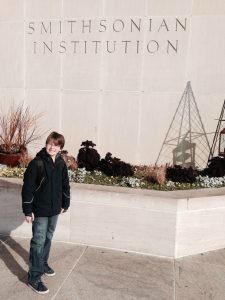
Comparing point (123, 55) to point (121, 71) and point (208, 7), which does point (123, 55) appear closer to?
point (121, 71)

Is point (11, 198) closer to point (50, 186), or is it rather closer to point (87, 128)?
point (50, 186)

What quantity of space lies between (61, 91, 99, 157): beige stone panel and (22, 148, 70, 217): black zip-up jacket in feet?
12.0

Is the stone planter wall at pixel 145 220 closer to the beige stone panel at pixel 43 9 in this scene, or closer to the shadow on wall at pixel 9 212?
the shadow on wall at pixel 9 212

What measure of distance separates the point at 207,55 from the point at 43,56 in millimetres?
3380

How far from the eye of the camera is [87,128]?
25.6 feet

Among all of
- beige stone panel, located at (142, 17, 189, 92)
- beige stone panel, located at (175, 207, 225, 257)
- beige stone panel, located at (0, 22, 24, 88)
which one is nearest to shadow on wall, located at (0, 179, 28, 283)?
beige stone panel, located at (175, 207, 225, 257)

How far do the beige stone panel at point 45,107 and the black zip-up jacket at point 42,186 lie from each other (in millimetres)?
3928

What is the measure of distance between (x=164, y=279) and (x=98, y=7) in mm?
5370

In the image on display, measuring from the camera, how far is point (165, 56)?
7.26m

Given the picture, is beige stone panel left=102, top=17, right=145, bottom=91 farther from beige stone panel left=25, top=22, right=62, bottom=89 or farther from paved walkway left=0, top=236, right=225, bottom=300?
paved walkway left=0, top=236, right=225, bottom=300

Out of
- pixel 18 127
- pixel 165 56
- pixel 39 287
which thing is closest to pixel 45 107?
pixel 18 127

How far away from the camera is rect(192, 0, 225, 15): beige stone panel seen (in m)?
7.00

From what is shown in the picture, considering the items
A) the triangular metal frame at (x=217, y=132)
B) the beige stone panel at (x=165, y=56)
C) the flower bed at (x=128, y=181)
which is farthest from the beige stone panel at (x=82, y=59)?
the triangular metal frame at (x=217, y=132)

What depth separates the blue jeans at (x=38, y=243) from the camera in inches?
160
